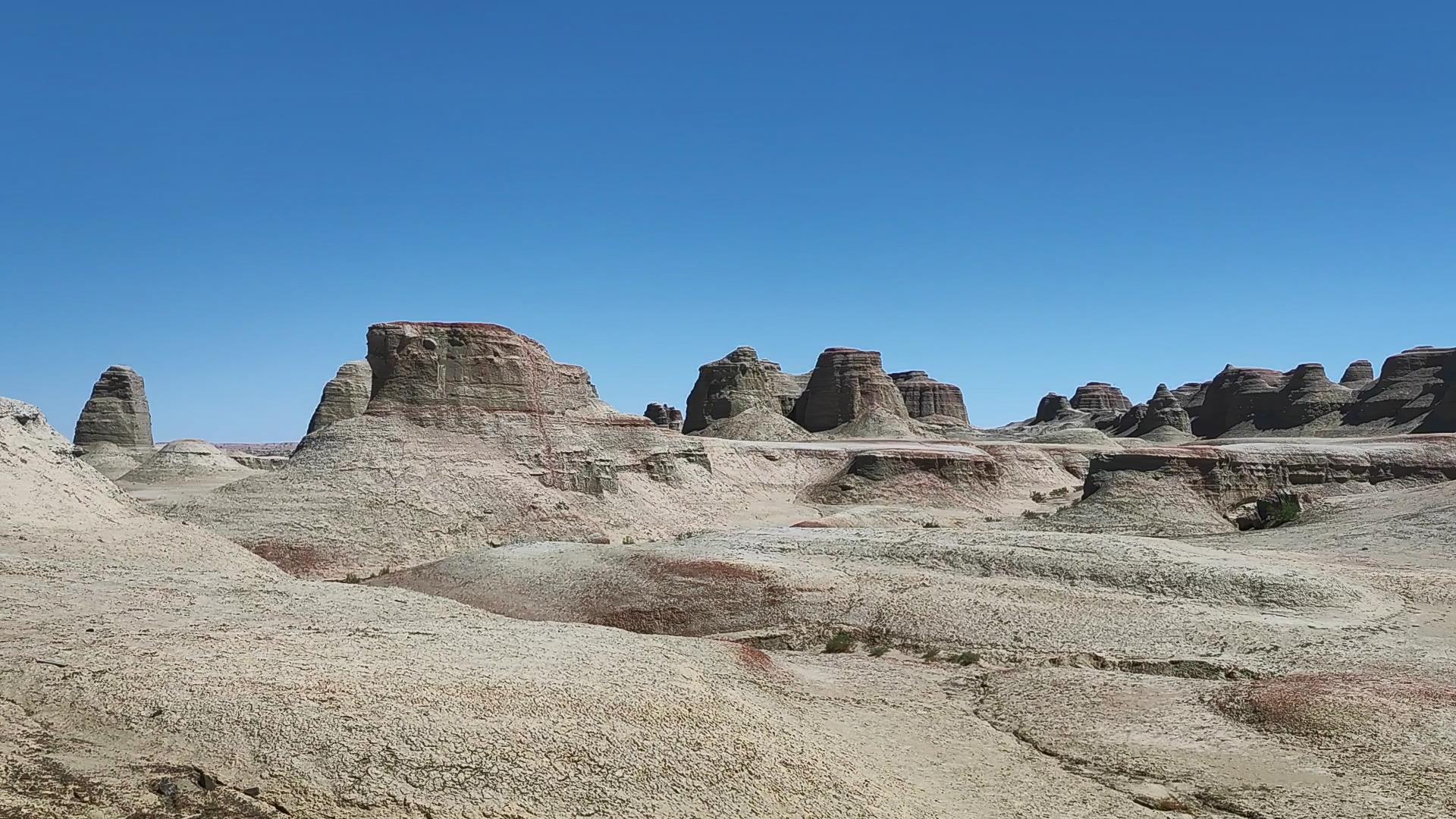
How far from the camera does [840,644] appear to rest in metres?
15.5

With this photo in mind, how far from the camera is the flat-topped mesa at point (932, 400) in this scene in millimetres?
109000

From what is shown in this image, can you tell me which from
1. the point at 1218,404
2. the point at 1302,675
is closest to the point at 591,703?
the point at 1302,675

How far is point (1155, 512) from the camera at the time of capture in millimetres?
32656

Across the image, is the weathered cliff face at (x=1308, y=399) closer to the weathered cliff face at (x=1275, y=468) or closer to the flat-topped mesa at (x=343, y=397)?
the weathered cliff face at (x=1275, y=468)

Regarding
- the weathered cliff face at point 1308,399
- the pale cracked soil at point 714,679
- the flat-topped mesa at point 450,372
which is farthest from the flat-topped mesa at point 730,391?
the pale cracked soil at point 714,679

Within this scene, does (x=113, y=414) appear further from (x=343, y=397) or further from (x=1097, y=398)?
(x=1097, y=398)

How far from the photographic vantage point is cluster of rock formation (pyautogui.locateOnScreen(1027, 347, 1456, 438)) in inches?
2926

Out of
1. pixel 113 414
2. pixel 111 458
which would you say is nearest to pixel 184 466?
pixel 111 458

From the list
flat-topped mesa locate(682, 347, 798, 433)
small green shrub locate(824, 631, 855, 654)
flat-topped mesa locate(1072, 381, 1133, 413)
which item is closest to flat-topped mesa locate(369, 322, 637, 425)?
small green shrub locate(824, 631, 855, 654)

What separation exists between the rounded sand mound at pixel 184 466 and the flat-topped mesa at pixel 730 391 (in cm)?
3604

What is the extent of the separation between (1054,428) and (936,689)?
101856 mm

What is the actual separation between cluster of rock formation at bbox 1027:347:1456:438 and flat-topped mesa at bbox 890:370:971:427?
534 inches

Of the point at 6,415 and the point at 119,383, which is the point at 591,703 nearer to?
the point at 6,415

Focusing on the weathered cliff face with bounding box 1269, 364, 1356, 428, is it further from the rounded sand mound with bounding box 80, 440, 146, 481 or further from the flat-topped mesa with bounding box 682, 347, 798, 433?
the rounded sand mound with bounding box 80, 440, 146, 481
